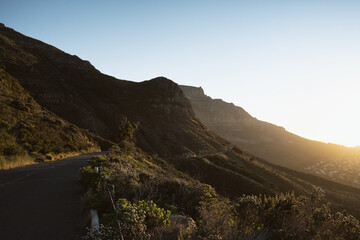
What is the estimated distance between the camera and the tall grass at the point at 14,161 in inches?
525

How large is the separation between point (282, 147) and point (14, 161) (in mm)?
143859

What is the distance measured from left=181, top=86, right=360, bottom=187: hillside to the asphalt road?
111251mm

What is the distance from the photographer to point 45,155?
765 inches

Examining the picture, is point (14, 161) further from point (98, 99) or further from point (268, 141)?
point (268, 141)

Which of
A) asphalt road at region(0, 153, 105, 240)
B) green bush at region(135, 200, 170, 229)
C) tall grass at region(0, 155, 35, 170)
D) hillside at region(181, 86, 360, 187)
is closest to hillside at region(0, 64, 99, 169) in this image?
tall grass at region(0, 155, 35, 170)

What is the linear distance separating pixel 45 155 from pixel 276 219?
69.8ft

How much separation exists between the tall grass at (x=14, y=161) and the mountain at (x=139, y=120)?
8795mm

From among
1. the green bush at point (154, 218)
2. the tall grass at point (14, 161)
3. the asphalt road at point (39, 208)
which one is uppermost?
the green bush at point (154, 218)

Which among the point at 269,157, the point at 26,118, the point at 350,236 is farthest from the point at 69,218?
the point at 269,157

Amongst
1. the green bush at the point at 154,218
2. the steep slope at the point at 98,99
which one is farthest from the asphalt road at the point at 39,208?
the steep slope at the point at 98,99

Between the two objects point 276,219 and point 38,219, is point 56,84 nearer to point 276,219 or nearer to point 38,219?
point 38,219

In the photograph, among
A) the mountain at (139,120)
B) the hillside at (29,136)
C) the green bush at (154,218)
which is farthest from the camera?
the mountain at (139,120)

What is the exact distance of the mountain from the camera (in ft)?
152

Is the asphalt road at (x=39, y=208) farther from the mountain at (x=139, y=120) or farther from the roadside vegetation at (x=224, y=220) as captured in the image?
the mountain at (x=139, y=120)
